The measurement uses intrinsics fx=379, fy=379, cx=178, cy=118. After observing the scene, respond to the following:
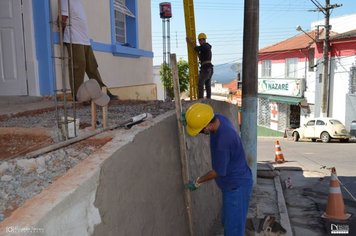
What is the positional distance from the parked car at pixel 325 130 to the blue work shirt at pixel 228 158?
63.5 feet

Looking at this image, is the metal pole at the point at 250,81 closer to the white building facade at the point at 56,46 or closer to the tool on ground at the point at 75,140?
the white building facade at the point at 56,46

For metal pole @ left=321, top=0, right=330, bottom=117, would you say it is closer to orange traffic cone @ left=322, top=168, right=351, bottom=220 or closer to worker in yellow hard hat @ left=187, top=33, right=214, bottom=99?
worker in yellow hard hat @ left=187, top=33, right=214, bottom=99

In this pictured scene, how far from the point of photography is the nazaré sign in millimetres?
27000

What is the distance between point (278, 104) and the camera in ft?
98.6

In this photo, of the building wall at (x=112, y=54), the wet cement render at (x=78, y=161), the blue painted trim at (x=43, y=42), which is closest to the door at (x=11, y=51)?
the blue painted trim at (x=43, y=42)

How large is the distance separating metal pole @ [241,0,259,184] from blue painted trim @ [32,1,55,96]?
11.4ft

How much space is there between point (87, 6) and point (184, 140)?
418 cm

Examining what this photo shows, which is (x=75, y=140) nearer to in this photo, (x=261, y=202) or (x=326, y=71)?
(x=261, y=202)

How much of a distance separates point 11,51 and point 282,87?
25324 mm

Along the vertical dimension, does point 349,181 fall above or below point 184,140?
below

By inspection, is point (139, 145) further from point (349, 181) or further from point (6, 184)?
point (349, 181)

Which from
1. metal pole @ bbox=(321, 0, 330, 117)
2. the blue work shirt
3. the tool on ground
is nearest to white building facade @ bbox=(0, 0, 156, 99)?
the tool on ground

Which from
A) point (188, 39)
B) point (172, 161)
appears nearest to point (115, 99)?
point (188, 39)

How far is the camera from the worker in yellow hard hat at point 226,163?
360 cm
